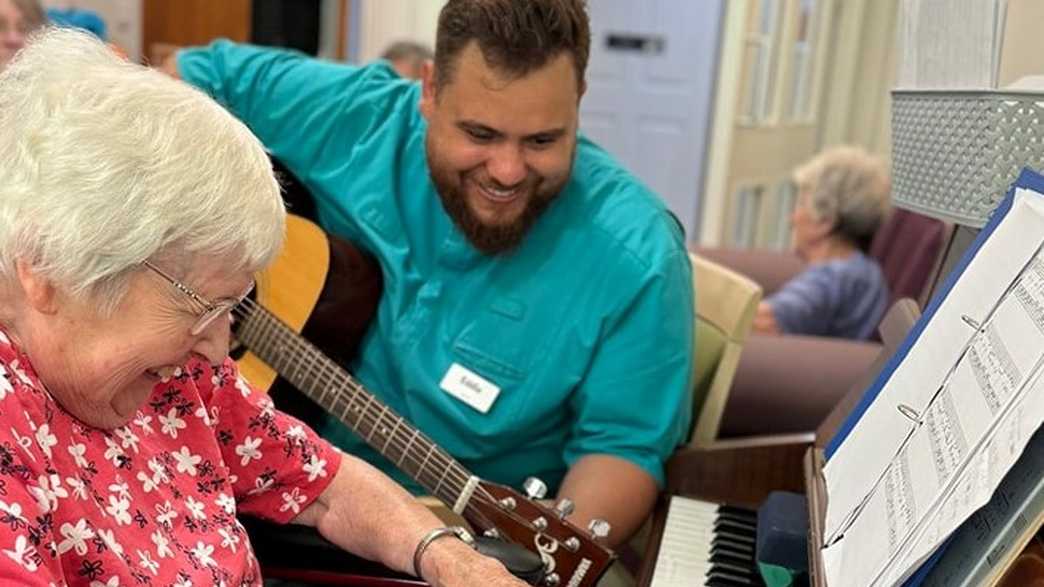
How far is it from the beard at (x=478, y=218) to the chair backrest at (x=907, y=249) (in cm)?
158

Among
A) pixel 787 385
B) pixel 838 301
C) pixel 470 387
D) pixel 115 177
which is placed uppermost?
pixel 115 177

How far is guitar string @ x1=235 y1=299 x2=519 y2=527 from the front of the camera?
145 cm

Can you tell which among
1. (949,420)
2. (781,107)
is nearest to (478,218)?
(949,420)

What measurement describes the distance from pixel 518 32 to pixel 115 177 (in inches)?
→ 29.8

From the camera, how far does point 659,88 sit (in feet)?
17.7

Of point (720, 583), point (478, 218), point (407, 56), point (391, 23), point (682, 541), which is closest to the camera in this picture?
point (720, 583)

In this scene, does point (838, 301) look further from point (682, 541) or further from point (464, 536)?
point (464, 536)

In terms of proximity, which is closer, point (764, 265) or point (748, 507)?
point (748, 507)

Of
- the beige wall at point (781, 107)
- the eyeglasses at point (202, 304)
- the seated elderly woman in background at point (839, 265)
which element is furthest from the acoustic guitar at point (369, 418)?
the beige wall at point (781, 107)

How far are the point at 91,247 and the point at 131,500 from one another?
0.25 metres

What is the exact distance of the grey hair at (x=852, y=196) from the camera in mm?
2992

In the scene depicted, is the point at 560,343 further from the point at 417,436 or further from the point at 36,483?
the point at 36,483

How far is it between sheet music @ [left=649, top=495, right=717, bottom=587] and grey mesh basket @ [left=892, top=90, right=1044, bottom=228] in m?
0.49

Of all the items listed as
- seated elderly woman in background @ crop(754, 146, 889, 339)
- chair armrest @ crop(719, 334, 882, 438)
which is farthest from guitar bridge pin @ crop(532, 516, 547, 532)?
seated elderly woman in background @ crop(754, 146, 889, 339)
